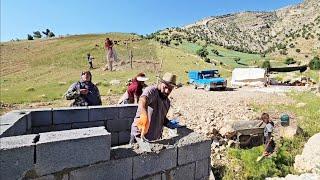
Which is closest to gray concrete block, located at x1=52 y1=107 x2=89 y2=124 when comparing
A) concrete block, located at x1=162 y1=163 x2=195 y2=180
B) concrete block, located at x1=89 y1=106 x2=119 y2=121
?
concrete block, located at x1=89 y1=106 x2=119 y2=121

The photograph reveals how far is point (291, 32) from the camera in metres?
112

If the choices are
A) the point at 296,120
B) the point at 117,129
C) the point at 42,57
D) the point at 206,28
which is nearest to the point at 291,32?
the point at 206,28

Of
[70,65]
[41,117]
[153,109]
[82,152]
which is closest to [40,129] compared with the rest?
[41,117]

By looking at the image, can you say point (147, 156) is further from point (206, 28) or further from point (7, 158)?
point (206, 28)

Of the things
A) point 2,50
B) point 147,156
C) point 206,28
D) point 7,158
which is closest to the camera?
point 7,158

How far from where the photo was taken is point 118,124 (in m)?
7.80

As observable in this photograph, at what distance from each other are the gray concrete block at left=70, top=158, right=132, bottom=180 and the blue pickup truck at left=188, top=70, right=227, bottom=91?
21.2 m

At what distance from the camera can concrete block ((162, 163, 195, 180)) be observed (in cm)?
569

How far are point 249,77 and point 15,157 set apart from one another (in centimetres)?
2691

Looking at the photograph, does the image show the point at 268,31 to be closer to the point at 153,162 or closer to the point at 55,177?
the point at 153,162

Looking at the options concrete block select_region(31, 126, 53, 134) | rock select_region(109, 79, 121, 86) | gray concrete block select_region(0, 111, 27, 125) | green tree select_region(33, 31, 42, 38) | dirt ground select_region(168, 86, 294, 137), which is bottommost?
→ dirt ground select_region(168, 86, 294, 137)

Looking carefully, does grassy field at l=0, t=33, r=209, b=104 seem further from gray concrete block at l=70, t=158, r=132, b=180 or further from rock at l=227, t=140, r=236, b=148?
gray concrete block at l=70, t=158, r=132, b=180

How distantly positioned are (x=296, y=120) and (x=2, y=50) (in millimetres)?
50804

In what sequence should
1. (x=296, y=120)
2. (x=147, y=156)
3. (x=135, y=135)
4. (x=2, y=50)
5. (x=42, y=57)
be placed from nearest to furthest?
(x=147, y=156) < (x=135, y=135) < (x=296, y=120) < (x=42, y=57) < (x=2, y=50)
